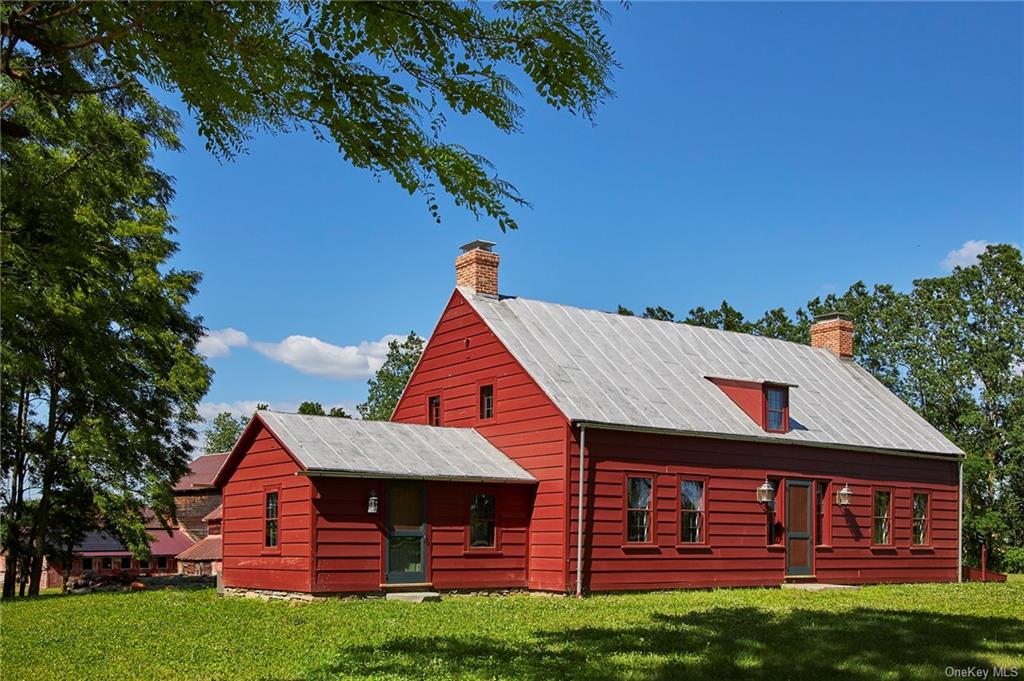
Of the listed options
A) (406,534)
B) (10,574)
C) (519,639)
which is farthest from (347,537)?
(10,574)

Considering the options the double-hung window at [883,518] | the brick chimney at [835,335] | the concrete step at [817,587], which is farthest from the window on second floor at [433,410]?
the brick chimney at [835,335]

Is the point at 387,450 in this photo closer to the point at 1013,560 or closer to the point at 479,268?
the point at 479,268

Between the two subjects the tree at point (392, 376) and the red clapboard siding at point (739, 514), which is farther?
the tree at point (392, 376)

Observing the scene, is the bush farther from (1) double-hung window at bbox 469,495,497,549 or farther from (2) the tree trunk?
(2) the tree trunk

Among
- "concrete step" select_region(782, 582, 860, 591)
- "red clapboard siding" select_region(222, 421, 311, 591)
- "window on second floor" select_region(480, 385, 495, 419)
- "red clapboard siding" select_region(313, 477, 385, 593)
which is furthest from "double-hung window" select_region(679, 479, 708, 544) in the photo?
"red clapboard siding" select_region(222, 421, 311, 591)

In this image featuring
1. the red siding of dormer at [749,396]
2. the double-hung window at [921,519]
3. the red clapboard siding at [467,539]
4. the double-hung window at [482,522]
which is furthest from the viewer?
the double-hung window at [921,519]

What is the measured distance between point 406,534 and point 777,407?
954 cm

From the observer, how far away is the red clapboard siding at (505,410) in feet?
66.5

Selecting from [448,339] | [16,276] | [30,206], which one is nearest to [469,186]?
[30,206]

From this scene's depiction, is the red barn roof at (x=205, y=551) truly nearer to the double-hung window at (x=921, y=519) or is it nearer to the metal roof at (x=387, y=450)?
the metal roof at (x=387, y=450)

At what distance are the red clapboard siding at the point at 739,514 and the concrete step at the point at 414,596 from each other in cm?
276

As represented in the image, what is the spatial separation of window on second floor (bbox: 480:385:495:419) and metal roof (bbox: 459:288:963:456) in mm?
1388

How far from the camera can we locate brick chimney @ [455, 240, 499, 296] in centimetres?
2377

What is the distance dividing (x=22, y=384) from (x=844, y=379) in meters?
21.3
